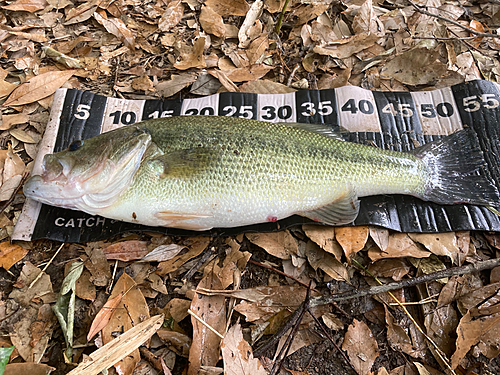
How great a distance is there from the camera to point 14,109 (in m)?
3.27

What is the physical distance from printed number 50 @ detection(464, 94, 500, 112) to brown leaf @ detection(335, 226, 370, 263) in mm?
1728

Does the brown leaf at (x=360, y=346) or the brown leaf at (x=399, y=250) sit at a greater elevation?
the brown leaf at (x=399, y=250)

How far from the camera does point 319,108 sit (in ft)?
10.8

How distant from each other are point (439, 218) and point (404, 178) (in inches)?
19.8

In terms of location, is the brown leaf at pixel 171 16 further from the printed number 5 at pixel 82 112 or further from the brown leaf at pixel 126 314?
the brown leaf at pixel 126 314

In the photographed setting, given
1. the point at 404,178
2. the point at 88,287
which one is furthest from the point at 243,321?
the point at 404,178

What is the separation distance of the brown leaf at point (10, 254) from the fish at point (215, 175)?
62cm

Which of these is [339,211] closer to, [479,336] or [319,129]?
[319,129]

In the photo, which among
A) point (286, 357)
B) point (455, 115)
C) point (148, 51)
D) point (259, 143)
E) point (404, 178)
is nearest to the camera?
point (286, 357)

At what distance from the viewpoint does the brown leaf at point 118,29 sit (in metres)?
3.77

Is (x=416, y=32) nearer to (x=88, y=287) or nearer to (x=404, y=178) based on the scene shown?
(x=404, y=178)

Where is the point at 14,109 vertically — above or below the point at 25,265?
above

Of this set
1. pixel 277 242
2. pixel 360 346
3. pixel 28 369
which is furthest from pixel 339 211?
pixel 28 369

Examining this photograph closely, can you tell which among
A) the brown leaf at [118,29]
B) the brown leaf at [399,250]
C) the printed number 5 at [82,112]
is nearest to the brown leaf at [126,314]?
the printed number 5 at [82,112]
